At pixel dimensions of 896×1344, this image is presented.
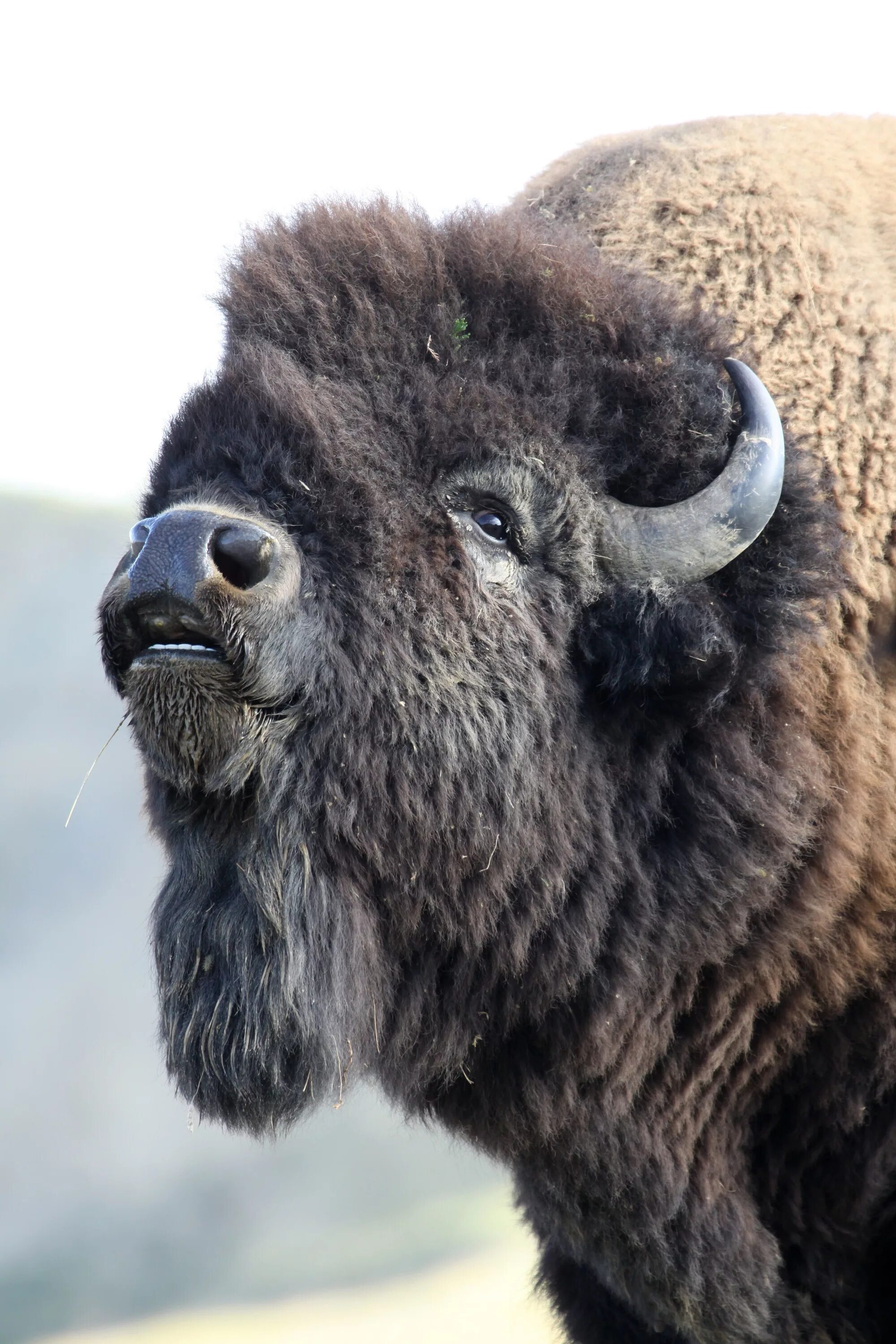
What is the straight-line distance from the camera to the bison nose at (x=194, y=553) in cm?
219

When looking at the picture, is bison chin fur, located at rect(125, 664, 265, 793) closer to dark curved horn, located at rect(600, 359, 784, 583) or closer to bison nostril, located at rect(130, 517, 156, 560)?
bison nostril, located at rect(130, 517, 156, 560)

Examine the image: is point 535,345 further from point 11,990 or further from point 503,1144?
point 11,990

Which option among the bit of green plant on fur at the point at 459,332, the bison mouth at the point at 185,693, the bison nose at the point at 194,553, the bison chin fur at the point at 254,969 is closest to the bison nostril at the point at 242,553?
the bison nose at the point at 194,553

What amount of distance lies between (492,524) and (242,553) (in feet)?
2.12

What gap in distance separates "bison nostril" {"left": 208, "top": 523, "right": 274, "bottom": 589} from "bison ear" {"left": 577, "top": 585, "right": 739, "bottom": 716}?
798mm

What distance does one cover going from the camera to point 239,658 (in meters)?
2.27

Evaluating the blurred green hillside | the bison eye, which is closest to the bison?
the bison eye

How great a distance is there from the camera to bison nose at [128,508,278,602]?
2193 mm

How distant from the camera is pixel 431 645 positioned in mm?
2500

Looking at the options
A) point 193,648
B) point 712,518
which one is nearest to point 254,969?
point 193,648

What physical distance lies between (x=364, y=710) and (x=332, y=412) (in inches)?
25.8

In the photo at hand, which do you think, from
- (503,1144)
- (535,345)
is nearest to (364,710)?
(535,345)

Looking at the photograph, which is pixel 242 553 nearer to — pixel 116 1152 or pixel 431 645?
pixel 431 645

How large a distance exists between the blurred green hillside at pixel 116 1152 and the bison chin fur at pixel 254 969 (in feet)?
17.4
